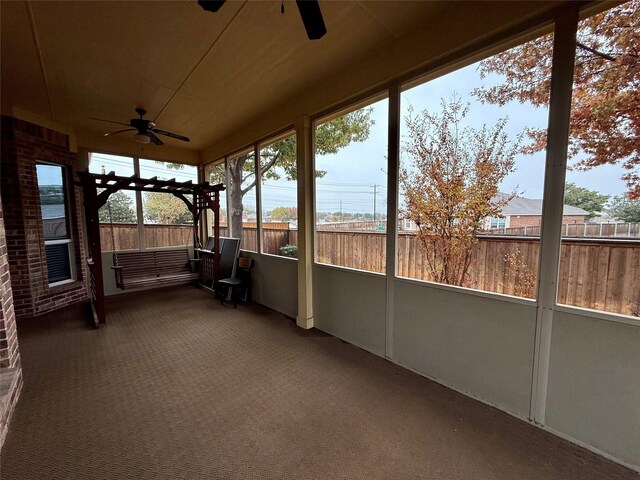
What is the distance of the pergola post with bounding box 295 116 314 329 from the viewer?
310 centimetres

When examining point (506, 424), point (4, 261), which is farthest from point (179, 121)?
point (506, 424)

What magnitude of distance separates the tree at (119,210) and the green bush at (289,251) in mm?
3178

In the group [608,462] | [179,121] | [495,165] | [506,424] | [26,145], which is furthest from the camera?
[179,121]

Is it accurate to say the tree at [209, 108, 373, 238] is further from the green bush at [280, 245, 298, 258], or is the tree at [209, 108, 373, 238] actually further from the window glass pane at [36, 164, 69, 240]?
the window glass pane at [36, 164, 69, 240]

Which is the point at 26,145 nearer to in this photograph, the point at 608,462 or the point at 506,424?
the point at 506,424

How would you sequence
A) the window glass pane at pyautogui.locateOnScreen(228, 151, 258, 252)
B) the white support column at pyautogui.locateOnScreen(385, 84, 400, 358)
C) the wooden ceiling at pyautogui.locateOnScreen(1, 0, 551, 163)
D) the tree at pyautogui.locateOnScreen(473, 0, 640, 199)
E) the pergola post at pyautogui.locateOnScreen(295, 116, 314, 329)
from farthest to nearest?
1. the window glass pane at pyautogui.locateOnScreen(228, 151, 258, 252)
2. the pergola post at pyautogui.locateOnScreen(295, 116, 314, 329)
3. the white support column at pyautogui.locateOnScreen(385, 84, 400, 358)
4. the wooden ceiling at pyautogui.locateOnScreen(1, 0, 551, 163)
5. the tree at pyautogui.locateOnScreen(473, 0, 640, 199)

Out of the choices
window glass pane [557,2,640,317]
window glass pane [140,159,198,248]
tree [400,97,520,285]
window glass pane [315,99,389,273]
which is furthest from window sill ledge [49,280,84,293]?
window glass pane [557,2,640,317]

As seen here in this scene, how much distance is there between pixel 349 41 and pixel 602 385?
115 inches

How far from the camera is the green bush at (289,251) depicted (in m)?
3.84

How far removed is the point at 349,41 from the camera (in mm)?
2205

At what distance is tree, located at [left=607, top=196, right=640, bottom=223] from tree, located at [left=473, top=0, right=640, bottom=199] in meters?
0.03

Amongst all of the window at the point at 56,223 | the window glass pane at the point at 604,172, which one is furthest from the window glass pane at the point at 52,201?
the window glass pane at the point at 604,172

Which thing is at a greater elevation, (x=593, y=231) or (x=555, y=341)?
(x=593, y=231)

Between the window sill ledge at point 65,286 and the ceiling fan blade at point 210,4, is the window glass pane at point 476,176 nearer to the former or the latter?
the ceiling fan blade at point 210,4
